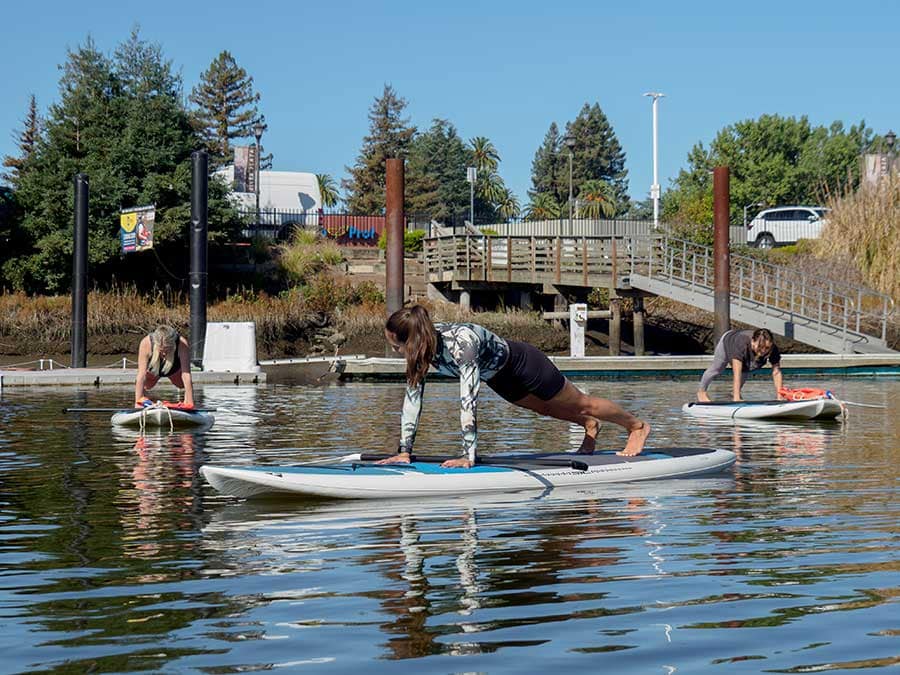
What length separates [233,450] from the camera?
14438 millimetres

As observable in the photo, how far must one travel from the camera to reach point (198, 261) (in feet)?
91.5

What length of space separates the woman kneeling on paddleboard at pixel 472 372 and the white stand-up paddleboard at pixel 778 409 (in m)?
7.24

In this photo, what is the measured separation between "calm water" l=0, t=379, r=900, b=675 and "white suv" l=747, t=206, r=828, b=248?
4401 cm

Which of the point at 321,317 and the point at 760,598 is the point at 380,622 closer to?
the point at 760,598

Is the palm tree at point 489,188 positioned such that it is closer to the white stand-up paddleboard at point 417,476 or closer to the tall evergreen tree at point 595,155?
the tall evergreen tree at point 595,155

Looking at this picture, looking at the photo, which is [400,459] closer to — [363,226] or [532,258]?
[532,258]

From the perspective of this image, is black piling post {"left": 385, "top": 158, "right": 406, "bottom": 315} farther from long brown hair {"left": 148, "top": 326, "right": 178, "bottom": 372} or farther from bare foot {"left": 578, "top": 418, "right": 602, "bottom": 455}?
bare foot {"left": 578, "top": 418, "right": 602, "bottom": 455}

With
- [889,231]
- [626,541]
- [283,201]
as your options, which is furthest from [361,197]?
[626,541]

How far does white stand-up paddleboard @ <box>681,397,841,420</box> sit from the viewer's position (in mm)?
18312

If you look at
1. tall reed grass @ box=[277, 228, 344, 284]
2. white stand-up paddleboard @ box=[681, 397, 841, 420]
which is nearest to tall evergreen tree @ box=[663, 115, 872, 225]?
tall reed grass @ box=[277, 228, 344, 284]

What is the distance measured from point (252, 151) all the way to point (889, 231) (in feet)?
89.0

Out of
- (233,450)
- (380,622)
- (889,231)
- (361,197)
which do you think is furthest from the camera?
(361,197)

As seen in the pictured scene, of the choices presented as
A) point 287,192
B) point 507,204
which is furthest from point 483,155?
point 287,192

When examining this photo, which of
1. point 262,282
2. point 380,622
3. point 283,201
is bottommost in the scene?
point 380,622
